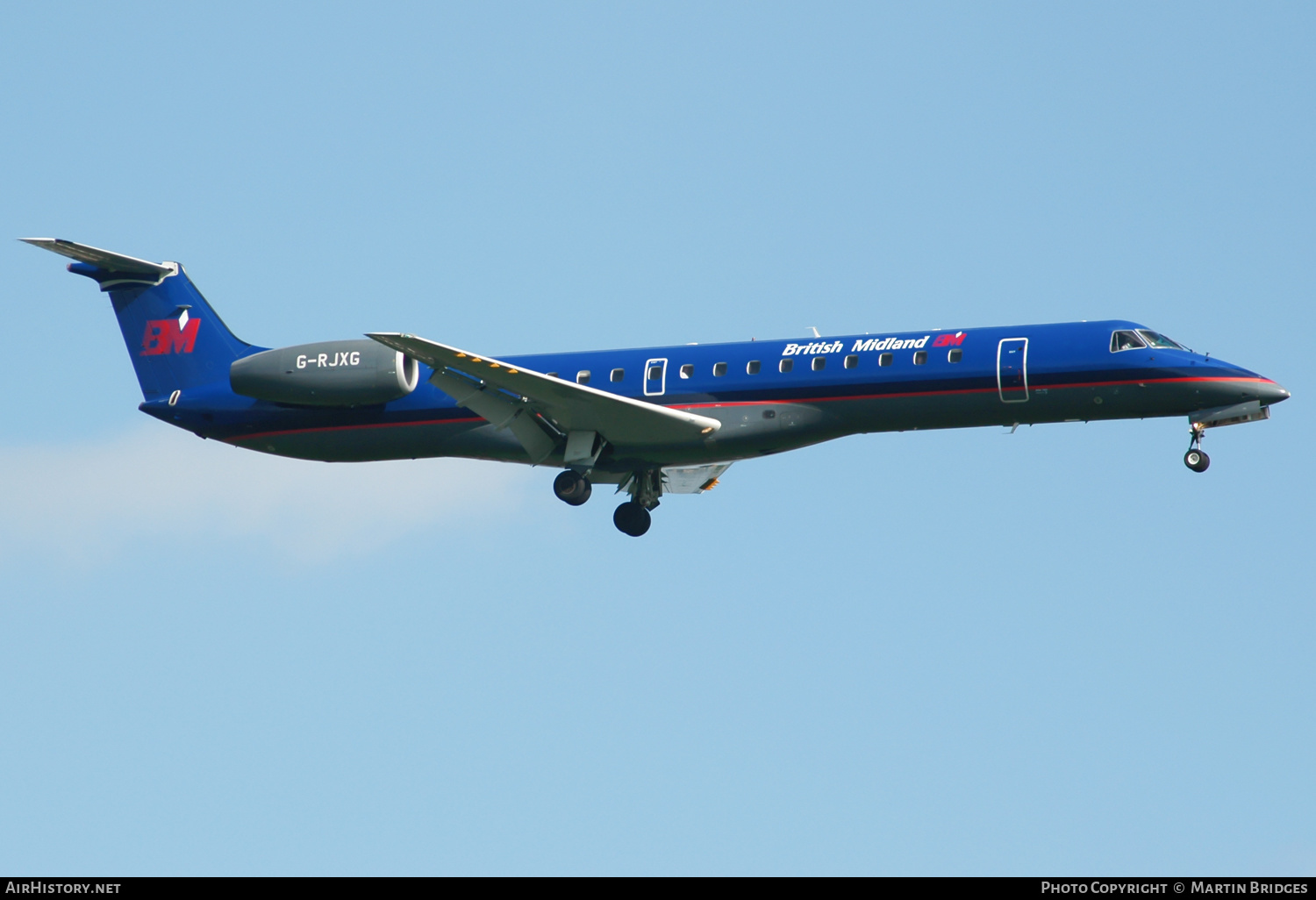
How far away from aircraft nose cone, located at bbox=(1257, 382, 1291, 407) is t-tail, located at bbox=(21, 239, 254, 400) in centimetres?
1911

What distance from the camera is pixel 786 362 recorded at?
99.0 feet

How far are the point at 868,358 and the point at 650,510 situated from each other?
602cm

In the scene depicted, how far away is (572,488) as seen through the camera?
31109 millimetres

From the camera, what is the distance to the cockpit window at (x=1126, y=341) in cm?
2911

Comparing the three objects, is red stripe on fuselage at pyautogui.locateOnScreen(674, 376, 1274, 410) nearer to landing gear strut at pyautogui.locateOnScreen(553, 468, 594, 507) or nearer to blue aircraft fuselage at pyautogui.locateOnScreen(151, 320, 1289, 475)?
blue aircraft fuselage at pyautogui.locateOnScreen(151, 320, 1289, 475)

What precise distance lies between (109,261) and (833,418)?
48.4 feet

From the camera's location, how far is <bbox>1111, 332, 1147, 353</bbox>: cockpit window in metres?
29.1

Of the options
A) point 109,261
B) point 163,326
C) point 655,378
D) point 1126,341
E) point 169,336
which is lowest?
point 655,378

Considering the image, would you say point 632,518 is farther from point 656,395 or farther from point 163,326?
point 163,326

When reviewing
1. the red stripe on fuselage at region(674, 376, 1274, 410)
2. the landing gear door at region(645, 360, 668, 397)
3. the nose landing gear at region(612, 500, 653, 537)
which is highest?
the landing gear door at region(645, 360, 668, 397)

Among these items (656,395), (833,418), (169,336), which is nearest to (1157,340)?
(833,418)

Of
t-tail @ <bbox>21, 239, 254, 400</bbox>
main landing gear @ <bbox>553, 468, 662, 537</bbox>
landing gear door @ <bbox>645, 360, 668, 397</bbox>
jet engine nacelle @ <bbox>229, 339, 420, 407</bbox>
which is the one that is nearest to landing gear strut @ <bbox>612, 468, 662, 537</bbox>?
main landing gear @ <bbox>553, 468, 662, 537</bbox>
